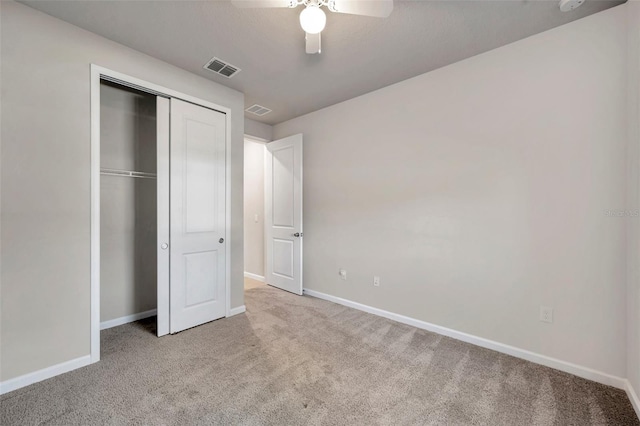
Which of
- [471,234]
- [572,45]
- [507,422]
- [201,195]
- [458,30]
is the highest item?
[458,30]

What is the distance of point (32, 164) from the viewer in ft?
6.45

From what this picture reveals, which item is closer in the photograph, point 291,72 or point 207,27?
point 207,27

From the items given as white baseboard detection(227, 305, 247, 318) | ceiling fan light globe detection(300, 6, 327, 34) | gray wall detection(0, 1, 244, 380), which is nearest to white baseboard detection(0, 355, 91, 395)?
gray wall detection(0, 1, 244, 380)

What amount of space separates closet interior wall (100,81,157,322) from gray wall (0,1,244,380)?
0.82 meters

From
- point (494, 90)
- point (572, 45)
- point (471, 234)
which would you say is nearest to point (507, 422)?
point (471, 234)

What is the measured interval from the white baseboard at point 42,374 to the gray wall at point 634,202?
12.8ft

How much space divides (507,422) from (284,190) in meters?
3.44

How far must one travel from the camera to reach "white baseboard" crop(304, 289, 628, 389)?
1962 millimetres

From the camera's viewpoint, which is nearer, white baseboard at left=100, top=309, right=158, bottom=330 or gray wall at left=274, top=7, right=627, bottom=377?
gray wall at left=274, top=7, right=627, bottom=377

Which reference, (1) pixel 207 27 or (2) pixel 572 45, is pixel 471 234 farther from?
(1) pixel 207 27

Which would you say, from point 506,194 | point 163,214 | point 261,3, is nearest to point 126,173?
point 163,214

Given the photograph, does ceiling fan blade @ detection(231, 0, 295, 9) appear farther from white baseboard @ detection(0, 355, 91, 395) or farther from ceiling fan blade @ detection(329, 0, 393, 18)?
white baseboard @ detection(0, 355, 91, 395)

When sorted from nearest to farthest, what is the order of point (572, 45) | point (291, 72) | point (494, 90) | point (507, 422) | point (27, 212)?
point (507, 422) < point (27, 212) < point (572, 45) < point (494, 90) < point (291, 72)

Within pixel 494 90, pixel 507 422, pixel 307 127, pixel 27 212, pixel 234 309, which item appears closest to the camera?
pixel 507 422
